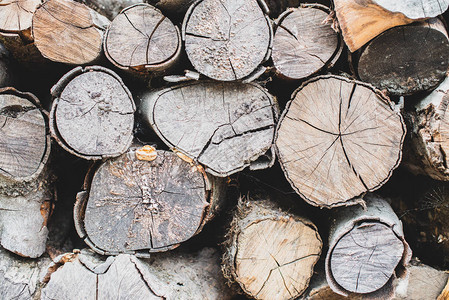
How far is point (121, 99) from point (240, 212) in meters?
0.98

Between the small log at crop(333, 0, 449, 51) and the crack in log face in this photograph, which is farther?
the crack in log face

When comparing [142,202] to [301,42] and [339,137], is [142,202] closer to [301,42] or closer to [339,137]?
[339,137]

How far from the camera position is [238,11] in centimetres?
212

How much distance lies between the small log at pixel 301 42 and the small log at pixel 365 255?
36.4 inches

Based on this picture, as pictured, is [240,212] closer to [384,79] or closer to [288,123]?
[288,123]

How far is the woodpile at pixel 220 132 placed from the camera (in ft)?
6.86

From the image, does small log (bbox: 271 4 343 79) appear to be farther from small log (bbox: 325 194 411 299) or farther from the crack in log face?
small log (bbox: 325 194 411 299)

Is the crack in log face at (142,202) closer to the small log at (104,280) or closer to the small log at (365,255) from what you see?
the small log at (104,280)

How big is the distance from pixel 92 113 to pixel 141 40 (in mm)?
486

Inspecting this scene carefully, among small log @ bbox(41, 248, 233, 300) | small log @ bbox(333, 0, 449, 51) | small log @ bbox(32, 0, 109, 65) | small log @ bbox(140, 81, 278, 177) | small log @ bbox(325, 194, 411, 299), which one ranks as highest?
small log @ bbox(333, 0, 449, 51)

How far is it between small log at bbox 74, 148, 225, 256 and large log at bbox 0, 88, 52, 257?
13.6 inches

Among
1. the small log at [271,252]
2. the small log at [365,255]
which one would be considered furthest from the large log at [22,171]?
the small log at [365,255]

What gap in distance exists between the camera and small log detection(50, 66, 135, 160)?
2051 millimetres

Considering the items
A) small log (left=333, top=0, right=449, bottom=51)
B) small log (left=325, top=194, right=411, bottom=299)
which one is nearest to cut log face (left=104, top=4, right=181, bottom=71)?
small log (left=333, top=0, right=449, bottom=51)
